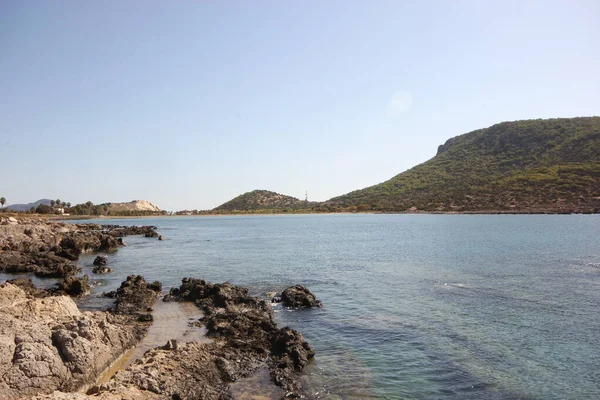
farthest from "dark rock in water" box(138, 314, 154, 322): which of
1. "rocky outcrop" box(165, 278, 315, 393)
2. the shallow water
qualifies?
"rocky outcrop" box(165, 278, 315, 393)

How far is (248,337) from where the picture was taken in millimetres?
18922

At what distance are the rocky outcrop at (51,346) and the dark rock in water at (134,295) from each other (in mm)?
6240

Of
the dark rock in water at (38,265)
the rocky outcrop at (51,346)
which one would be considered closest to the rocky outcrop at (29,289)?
the rocky outcrop at (51,346)

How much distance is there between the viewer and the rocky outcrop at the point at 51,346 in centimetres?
1189

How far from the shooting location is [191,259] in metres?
50.6

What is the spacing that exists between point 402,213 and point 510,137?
71207 millimetres

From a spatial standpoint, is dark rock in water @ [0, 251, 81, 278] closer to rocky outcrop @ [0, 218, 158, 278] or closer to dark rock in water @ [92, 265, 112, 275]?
rocky outcrop @ [0, 218, 158, 278]

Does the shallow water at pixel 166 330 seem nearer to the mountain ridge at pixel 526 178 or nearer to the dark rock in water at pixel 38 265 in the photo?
the dark rock in water at pixel 38 265

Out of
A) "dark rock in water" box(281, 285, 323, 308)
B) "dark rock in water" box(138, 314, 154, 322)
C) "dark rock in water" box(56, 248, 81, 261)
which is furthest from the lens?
"dark rock in water" box(56, 248, 81, 261)

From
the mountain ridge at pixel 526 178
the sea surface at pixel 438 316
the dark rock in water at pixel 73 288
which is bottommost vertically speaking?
the sea surface at pixel 438 316

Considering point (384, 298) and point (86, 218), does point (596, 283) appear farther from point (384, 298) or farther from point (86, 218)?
point (86, 218)

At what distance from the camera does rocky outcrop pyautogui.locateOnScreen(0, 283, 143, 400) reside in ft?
39.0

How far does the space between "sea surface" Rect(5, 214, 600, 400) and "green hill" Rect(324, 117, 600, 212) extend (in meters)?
87.2

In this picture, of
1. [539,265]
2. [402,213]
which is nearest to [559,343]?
[539,265]
